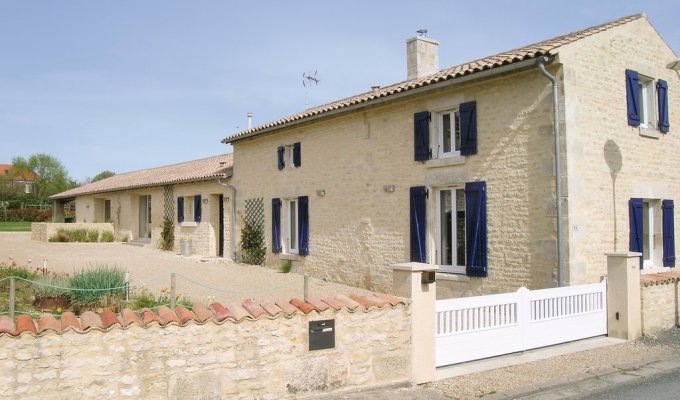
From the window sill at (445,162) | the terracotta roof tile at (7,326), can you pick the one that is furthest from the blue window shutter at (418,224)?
the terracotta roof tile at (7,326)

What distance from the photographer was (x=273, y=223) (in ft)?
49.8

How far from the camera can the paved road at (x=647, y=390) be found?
5289 mm

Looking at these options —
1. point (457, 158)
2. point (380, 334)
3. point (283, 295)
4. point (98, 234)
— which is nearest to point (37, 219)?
point (98, 234)

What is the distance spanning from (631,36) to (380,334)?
325 inches

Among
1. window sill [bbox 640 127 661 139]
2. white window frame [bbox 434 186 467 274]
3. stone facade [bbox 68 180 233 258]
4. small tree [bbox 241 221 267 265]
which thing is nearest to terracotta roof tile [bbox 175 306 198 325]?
white window frame [bbox 434 186 467 274]

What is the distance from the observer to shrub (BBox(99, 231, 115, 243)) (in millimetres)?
23645

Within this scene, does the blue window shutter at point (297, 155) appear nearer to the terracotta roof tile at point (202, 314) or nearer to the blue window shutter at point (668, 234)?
the blue window shutter at point (668, 234)

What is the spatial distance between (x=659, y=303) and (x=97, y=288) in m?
8.94

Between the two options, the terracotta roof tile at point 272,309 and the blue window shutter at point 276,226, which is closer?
the terracotta roof tile at point 272,309

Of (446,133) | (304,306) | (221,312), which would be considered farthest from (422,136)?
(221,312)

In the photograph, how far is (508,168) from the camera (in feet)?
30.0

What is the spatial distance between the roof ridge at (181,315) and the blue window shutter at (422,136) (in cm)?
540

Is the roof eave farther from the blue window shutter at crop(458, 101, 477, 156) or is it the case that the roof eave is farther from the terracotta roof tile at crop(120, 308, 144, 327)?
the terracotta roof tile at crop(120, 308, 144, 327)

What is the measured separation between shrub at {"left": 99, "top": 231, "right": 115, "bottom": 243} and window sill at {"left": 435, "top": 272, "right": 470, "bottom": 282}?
1838 centimetres
